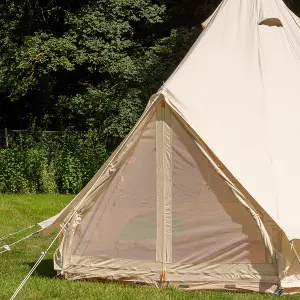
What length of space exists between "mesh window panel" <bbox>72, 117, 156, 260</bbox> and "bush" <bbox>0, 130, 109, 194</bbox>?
10.0 m

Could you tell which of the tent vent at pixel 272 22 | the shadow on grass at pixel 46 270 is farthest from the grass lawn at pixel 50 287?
the tent vent at pixel 272 22

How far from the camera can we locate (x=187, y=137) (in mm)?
7855

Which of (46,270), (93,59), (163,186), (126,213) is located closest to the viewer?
(163,186)

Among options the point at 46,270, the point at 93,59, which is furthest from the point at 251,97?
the point at 93,59

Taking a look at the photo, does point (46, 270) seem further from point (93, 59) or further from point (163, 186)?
point (93, 59)

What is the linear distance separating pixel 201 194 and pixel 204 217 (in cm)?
24

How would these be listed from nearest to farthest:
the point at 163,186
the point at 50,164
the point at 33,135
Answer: the point at 163,186, the point at 50,164, the point at 33,135

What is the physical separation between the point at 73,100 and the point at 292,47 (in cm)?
1177

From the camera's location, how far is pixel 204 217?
25.3ft

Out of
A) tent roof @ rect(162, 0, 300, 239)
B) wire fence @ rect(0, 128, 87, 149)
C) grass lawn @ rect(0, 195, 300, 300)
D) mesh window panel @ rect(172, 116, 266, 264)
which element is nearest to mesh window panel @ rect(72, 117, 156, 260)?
mesh window panel @ rect(172, 116, 266, 264)

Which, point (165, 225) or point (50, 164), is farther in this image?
point (50, 164)

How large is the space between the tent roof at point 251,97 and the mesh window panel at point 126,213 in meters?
0.68

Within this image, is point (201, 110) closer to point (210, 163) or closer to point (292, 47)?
point (210, 163)

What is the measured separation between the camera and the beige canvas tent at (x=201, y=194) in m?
7.49
